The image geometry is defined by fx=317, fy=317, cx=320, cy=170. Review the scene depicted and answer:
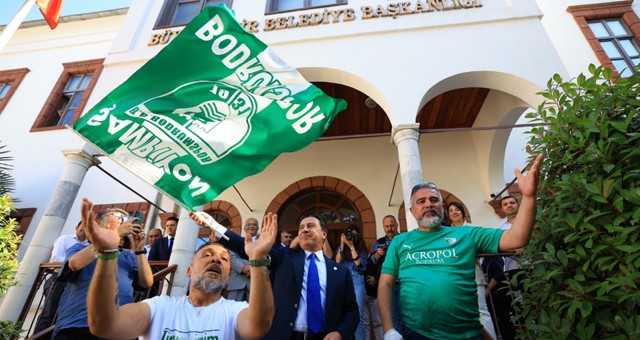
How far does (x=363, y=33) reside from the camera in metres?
Result: 5.72

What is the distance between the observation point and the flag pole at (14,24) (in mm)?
4387

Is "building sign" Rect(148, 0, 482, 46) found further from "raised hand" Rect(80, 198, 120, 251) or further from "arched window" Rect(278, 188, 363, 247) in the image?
"raised hand" Rect(80, 198, 120, 251)

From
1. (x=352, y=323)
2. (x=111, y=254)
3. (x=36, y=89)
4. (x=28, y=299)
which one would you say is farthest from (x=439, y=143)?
(x=36, y=89)

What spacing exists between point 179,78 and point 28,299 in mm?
3893

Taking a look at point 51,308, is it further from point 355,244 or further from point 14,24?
point 14,24

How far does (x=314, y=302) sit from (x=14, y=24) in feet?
19.1

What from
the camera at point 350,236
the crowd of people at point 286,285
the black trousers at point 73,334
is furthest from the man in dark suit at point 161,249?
the camera at point 350,236

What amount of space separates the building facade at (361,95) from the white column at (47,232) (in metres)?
0.02

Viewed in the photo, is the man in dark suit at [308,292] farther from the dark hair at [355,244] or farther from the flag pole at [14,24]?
the flag pole at [14,24]

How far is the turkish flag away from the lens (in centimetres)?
534

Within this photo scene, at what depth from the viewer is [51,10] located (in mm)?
5531

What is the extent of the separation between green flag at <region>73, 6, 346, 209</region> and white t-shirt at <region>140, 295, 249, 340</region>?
2.43 feet

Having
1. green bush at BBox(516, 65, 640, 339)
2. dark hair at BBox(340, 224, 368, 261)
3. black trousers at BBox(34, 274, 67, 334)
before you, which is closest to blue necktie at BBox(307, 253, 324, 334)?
green bush at BBox(516, 65, 640, 339)

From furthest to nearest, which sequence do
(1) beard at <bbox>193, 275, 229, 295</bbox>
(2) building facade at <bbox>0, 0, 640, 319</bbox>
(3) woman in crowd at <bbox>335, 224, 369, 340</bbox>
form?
(2) building facade at <bbox>0, 0, 640, 319</bbox>, (3) woman in crowd at <bbox>335, 224, 369, 340</bbox>, (1) beard at <bbox>193, 275, 229, 295</bbox>
